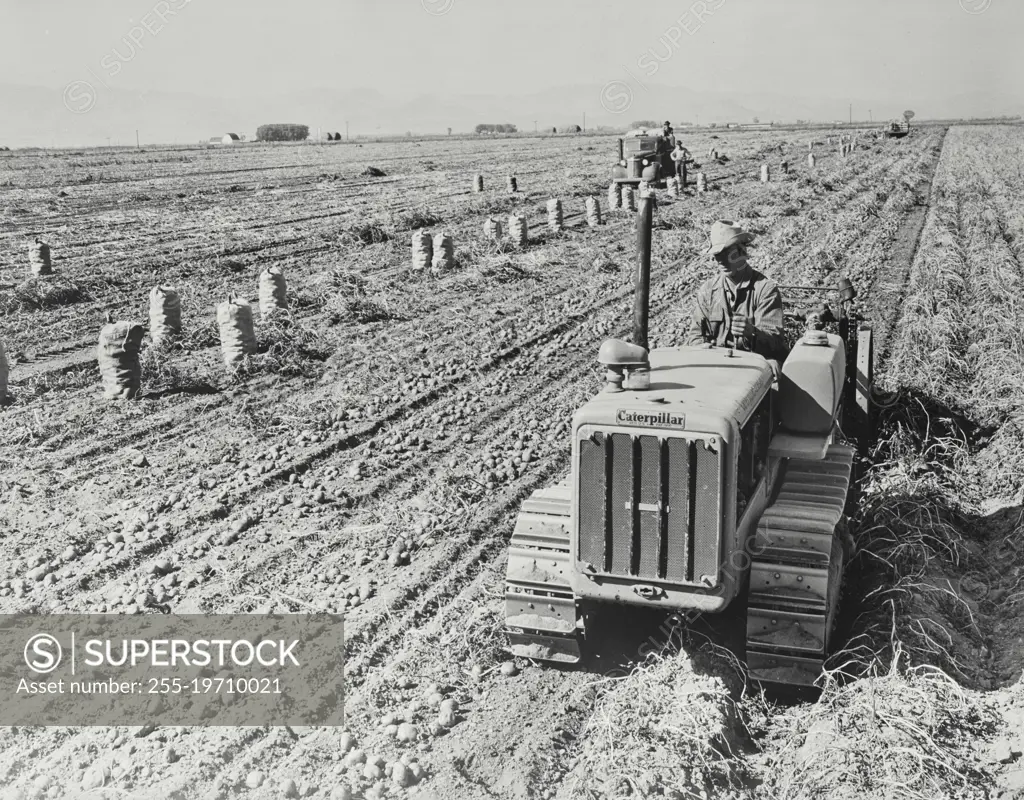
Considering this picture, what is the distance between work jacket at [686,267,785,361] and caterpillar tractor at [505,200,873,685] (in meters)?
1.09

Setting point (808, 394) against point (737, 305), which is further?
point (737, 305)

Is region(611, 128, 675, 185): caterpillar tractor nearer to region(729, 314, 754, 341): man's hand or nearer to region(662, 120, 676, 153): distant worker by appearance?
region(662, 120, 676, 153): distant worker

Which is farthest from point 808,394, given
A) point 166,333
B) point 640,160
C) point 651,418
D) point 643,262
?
point 166,333

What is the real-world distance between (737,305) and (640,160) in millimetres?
1514

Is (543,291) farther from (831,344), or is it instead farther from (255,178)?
(255,178)

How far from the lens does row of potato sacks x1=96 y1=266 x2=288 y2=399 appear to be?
11055mm

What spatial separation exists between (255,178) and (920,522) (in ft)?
119

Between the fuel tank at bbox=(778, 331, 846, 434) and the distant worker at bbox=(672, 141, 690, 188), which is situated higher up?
the distant worker at bbox=(672, 141, 690, 188)

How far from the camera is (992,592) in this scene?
698 centimetres

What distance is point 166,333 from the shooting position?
13.3 meters

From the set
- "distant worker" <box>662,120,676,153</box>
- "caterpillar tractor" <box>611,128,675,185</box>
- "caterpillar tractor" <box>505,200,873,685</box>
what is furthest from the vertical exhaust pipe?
"distant worker" <box>662,120,676,153</box>

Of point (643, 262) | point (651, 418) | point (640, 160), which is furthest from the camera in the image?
point (640, 160)

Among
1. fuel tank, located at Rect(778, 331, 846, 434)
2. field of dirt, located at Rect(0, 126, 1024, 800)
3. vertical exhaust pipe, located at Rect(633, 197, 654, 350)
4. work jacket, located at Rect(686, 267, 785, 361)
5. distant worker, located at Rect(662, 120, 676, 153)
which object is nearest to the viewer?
field of dirt, located at Rect(0, 126, 1024, 800)

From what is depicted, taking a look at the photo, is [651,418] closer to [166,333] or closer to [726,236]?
[726,236]
